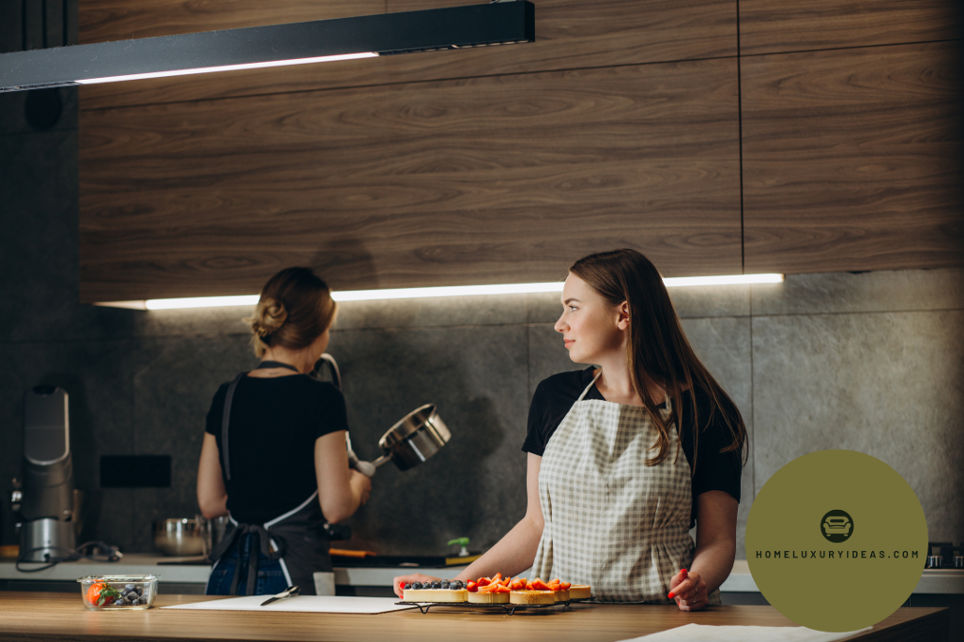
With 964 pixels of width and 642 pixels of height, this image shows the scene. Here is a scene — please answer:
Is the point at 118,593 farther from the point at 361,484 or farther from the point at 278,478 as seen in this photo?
the point at 361,484

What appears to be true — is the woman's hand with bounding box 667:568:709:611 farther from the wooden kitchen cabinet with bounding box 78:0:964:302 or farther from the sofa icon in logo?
the wooden kitchen cabinet with bounding box 78:0:964:302

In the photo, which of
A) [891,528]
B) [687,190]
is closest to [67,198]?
[687,190]

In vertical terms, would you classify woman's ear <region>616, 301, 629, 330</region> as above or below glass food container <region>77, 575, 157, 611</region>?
above

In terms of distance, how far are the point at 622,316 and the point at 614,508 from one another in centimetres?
34

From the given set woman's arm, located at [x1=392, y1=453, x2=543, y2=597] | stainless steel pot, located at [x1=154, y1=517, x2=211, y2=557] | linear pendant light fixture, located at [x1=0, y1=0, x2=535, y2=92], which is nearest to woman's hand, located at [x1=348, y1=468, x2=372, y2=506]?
stainless steel pot, located at [x1=154, y1=517, x2=211, y2=557]

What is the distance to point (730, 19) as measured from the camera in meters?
2.80

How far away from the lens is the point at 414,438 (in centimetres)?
303

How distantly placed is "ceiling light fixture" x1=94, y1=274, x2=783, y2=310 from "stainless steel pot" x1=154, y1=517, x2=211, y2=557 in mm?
613

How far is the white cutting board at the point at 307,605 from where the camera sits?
171 centimetres

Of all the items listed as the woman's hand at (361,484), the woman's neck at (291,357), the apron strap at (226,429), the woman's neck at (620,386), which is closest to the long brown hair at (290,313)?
the woman's neck at (291,357)

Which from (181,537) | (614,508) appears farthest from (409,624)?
(181,537)

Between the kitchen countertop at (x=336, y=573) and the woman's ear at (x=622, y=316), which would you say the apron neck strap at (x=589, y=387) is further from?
the kitchen countertop at (x=336, y=573)

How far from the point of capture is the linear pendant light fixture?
1.77m

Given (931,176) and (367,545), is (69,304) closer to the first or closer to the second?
(367,545)
